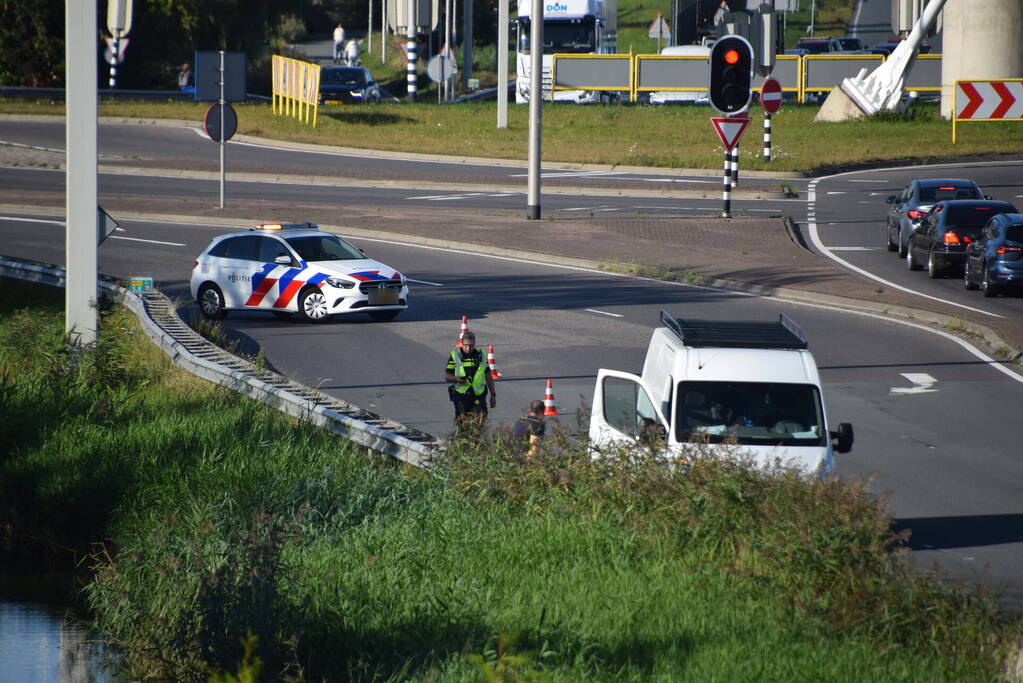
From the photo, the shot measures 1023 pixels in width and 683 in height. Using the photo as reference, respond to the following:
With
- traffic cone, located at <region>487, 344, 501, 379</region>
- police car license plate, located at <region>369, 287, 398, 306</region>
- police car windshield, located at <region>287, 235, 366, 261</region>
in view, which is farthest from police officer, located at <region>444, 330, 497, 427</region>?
police car windshield, located at <region>287, 235, 366, 261</region>

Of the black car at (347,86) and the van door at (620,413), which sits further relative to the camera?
the black car at (347,86)

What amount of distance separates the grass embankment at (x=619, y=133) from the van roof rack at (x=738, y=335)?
100 feet

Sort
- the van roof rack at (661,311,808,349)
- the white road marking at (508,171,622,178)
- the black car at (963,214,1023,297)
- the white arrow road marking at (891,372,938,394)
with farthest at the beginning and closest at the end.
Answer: the white road marking at (508,171,622,178) → the black car at (963,214,1023,297) → the white arrow road marking at (891,372,938,394) → the van roof rack at (661,311,808,349)

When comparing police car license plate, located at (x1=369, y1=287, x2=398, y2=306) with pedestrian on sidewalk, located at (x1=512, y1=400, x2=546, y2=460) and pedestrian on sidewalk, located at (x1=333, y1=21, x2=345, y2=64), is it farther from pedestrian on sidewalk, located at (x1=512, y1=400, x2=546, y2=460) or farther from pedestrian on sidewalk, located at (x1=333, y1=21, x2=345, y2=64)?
pedestrian on sidewalk, located at (x1=333, y1=21, x2=345, y2=64)

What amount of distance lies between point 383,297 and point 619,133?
2902 centimetres

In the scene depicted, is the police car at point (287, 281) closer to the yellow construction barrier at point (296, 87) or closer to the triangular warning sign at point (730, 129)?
the triangular warning sign at point (730, 129)

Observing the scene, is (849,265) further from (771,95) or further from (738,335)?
(738,335)

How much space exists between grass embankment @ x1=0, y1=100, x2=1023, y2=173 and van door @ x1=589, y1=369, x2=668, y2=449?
31246 mm

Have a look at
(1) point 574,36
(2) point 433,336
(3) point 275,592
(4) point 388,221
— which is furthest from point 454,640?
(1) point 574,36

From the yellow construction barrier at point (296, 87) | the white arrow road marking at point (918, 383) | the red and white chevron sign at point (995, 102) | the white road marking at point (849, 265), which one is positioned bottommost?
the white arrow road marking at point (918, 383)

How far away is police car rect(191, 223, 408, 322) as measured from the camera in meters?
20.7

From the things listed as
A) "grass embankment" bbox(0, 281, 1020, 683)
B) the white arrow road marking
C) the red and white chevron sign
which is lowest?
"grass embankment" bbox(0, 281, 1020, 683)

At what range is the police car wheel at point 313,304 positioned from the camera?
20766 mm

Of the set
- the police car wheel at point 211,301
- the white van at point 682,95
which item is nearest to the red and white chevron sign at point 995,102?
the police car wheel at point 211,301
